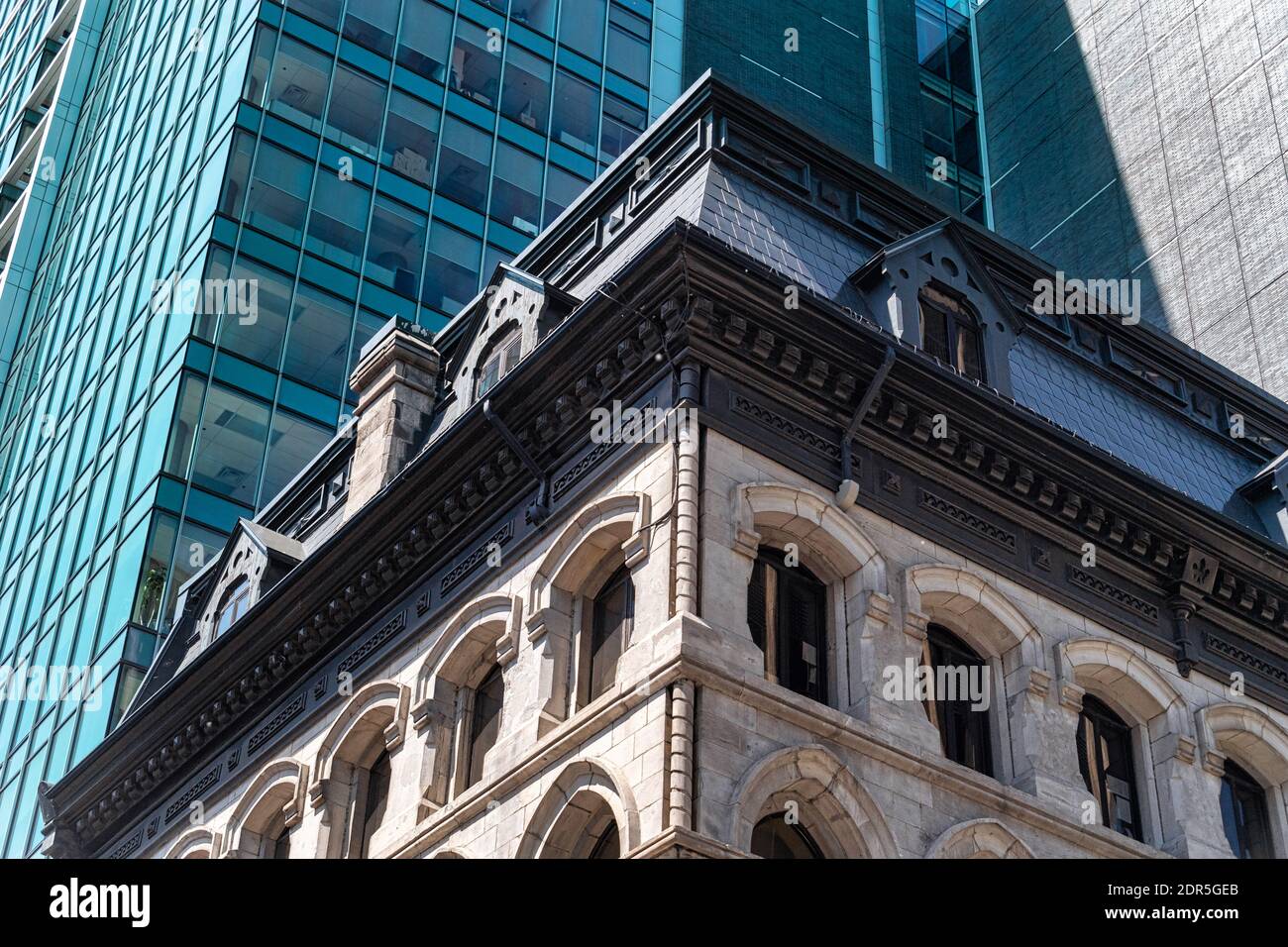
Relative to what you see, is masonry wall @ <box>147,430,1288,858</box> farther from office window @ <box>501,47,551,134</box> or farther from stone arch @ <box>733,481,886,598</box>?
office window @ <box>501,47,551,134</box>

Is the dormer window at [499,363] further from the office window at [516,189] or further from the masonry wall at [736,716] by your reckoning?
the office window at [516,189]

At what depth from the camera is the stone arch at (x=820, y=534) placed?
23.8 m

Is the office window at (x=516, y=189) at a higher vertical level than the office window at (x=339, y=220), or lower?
higher

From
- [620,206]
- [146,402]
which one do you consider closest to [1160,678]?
[620,206]

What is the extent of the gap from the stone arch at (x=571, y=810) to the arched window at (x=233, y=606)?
10321mm

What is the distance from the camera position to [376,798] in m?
27.3

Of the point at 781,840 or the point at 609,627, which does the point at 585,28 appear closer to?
the point at 609,627

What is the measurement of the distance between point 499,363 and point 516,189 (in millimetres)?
28073

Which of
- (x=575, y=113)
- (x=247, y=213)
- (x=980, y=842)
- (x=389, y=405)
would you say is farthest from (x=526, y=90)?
(x=980, y=842)

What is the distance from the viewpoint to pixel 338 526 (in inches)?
1187

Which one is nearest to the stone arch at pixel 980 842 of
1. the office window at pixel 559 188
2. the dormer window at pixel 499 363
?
the dormer window at pixel 499 363
